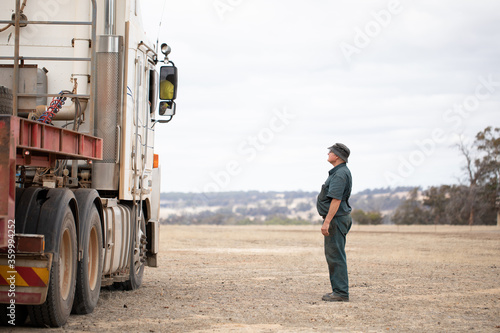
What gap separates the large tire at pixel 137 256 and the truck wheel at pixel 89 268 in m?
2.29

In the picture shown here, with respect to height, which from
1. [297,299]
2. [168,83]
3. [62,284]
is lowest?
[297,299]

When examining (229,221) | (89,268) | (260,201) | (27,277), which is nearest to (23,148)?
(27,277)

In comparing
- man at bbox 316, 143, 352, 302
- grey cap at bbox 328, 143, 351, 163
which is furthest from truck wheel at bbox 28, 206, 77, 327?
grey cap at bbox 328, 143, 351, 163

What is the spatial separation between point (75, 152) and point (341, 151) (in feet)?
13.9

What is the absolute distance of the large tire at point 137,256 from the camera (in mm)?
11734

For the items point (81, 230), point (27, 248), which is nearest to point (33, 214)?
point (27, 248)

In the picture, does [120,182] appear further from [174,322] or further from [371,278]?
A: [371,278]

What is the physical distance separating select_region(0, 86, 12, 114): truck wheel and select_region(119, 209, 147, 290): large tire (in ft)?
12.2

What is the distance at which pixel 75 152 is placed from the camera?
26.5 feet

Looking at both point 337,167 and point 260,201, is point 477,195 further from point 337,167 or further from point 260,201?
point 260,201

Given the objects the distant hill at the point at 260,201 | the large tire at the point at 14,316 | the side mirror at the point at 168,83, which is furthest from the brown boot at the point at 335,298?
the distant hill at the point at 260,201

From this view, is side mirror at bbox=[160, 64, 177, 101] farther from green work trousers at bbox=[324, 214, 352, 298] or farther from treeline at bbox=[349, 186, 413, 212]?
treeline at bbox=[349, 186, 413, 212]

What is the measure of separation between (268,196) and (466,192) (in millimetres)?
104623

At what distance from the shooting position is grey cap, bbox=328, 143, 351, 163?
10.9 m
